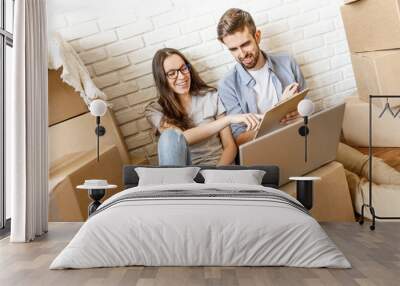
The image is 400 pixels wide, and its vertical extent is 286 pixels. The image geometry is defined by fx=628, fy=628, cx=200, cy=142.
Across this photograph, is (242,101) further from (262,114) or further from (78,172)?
(78,172)

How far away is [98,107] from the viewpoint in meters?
6.09

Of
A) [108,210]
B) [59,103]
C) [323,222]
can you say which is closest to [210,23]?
[59,103]

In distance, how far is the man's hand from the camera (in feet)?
20.6

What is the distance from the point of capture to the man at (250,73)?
6.38 metres

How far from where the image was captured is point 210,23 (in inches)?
253

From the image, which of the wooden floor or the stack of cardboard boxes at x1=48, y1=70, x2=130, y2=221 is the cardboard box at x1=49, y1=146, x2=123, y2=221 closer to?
the stack of cardboard boxes at x1=48, y1=70, x2=130, y2=221

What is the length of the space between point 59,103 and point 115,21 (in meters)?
1.01

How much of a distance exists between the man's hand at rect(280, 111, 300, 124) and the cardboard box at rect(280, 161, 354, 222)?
57 cm

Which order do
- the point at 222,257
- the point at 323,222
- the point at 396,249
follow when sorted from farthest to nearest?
the point at 323,222
the point at 396,249
the point at 222,257

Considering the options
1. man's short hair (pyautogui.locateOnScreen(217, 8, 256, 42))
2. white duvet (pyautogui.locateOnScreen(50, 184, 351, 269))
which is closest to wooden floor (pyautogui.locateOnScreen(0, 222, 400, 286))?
white duvet (pyautogui.locateOnScreen(50, 184, 351, 269))

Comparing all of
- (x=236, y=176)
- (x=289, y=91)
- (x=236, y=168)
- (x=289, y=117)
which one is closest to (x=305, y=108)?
(x=289, y=117)

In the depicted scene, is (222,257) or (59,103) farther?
(59,103)

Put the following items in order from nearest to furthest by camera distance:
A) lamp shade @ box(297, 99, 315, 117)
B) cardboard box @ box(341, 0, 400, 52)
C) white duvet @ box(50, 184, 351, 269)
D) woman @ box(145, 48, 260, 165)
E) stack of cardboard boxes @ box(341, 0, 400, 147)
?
1. white duvet @ box(50, 184, 351, 269)
2. cardboard box @ box(341, 0, 400, 52)
3. stack of cardboard boxes @ box(341, 0, 400, 147)
4. lamp shade @ box(297, 99, 315, 117)
5. woman @ box(145, 48, 260, 165)

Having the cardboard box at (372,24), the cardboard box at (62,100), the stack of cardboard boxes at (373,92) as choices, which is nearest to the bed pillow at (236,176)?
the stack of cardboard boxes at (373,92)
